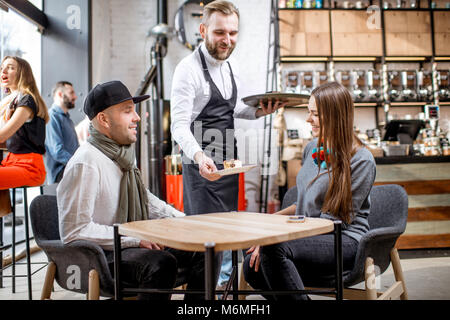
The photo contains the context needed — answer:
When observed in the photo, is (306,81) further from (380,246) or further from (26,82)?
(380,246)

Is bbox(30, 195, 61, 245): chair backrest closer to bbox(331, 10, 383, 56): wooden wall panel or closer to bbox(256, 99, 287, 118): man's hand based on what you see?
bbox(256, 99, 287, 118): man's hand

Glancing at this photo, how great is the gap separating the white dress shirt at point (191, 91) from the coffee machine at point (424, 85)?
3841 mm

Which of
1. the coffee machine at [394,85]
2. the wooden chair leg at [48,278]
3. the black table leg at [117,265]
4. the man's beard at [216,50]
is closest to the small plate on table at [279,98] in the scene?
the man's beard at [216,50]

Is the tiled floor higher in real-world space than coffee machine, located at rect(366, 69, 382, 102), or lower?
lower

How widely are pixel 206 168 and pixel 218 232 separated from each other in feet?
2.05

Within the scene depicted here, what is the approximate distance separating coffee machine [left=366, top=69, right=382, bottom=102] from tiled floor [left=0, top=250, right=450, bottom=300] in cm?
230

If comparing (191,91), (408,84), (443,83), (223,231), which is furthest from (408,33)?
(223,231)

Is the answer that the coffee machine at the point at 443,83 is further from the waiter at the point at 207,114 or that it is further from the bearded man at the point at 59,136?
the bearded man at the point at 59,136

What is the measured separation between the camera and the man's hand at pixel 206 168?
1645mm

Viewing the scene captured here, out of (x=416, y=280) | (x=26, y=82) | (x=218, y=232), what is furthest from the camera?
(x=416, y=280)

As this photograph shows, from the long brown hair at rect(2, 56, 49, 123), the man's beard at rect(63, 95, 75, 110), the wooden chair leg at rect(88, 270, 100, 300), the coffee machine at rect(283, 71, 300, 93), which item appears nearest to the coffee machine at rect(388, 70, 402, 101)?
the coffee machine at rect(283, 71, 300, 93)

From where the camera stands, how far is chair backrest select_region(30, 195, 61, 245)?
5.07ft

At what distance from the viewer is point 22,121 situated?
7.28ft
